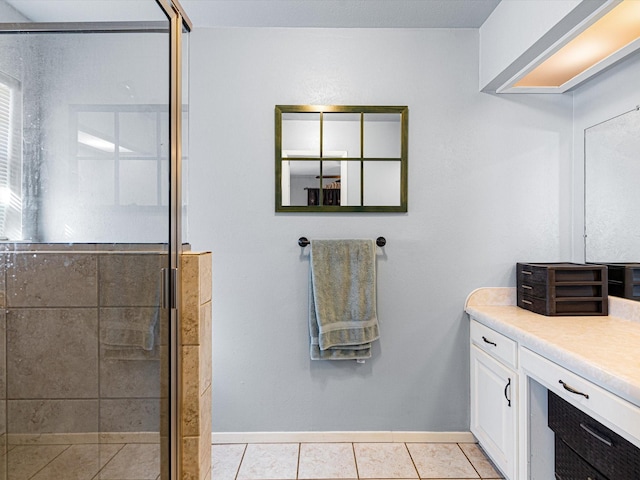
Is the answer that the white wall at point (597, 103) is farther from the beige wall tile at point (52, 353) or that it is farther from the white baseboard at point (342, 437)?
the beige wall tile at point (52, 353)

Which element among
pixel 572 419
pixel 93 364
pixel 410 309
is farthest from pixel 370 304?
pixel 93 364

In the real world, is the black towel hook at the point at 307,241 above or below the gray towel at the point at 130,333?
above

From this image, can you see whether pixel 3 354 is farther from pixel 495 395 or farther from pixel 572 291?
pixel 572 291

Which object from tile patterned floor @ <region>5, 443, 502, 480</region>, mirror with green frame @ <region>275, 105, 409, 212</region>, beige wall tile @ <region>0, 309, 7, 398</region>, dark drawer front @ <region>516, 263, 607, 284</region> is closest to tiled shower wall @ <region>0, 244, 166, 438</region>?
beige wall tile @ <region>0, 309, 7, 398</region>

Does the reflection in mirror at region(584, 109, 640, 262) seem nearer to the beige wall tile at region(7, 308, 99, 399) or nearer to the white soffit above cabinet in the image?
the white soffit above cabinet

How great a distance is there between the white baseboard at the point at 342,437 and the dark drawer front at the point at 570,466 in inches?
31.3

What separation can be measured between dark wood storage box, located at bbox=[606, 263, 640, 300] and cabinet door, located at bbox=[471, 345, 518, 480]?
2.25 ft

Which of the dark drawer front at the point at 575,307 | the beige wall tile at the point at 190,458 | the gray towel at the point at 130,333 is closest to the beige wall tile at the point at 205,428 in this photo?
the beige wall tile at the point at 190,458

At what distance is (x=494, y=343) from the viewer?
81.0 inches

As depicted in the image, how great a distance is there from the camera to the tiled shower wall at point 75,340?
77cm

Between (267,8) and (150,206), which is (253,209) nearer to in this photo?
(267,8)

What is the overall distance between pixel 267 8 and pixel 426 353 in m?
2.08

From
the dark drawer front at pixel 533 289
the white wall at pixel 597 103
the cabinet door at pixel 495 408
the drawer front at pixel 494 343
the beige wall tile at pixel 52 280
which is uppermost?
the white wall at pixel 597 103

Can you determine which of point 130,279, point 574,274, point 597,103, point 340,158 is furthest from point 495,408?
point 130,279
